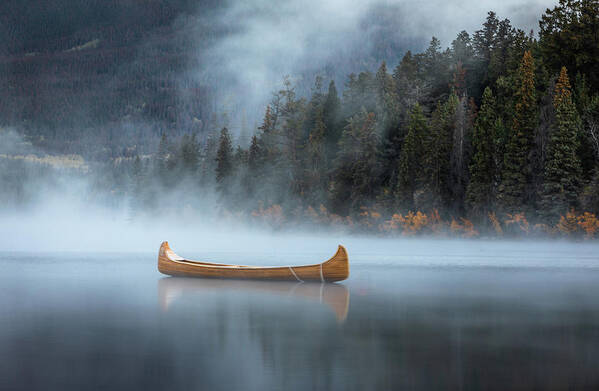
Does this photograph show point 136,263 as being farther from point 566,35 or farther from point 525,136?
point 566,35

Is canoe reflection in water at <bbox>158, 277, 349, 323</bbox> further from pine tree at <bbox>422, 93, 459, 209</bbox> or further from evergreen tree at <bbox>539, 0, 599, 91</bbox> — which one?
evergreen tree at <bbox>539, 0, 599, 91</bbox>

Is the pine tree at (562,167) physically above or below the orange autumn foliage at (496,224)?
above

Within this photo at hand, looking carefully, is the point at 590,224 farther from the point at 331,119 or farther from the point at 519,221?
the point at 331,119

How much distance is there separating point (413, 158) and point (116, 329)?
4456 cm

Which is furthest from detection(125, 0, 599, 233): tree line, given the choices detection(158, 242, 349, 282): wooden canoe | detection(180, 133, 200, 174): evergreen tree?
detection(158, 242, 349, 282): wooden canoe

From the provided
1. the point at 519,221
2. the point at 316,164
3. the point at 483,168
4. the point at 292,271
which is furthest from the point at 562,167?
the point at 316,164

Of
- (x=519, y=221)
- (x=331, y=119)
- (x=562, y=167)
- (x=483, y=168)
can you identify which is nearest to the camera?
(x=562, y=167)

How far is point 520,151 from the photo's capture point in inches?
1901

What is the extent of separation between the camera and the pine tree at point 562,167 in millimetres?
44500

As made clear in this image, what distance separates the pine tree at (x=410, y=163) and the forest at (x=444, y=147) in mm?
113

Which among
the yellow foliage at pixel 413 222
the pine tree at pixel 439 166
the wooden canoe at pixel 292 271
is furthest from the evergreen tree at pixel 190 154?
the wooden canoe at pixel 292 271

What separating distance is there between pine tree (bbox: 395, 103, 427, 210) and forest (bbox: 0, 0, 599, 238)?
0.37 ft

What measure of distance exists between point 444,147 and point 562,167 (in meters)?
11.1

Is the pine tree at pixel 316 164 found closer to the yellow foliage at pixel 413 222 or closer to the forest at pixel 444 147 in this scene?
the forest at pixel 444 147
